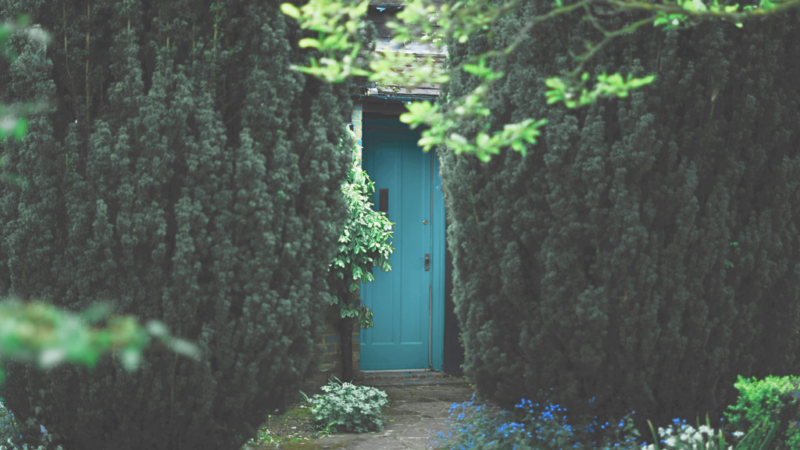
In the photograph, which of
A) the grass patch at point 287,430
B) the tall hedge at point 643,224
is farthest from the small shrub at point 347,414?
the tall hedge at point 643,224

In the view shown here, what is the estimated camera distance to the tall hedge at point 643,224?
3.69 meters

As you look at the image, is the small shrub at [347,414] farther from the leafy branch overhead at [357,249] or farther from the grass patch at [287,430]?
the leafy branch overhead at [357,249]

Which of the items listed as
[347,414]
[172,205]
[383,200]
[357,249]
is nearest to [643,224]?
[172,205]

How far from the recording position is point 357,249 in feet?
20.9

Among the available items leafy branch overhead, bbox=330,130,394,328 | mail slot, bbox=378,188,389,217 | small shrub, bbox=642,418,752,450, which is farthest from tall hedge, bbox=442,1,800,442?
mail slot, bbox=378,188,389,217

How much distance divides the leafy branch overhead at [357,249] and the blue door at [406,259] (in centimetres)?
79

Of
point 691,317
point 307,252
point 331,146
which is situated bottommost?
point 691,317

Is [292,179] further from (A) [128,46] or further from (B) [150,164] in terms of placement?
(A) [128,46]

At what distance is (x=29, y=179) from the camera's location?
3471 mm

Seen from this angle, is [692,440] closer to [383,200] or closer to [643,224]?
[643,224]

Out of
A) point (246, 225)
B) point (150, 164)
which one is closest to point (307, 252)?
point (246, 225)

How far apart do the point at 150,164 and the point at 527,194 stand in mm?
2053

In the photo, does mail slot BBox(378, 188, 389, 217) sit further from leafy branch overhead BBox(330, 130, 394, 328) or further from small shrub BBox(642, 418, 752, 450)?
small shrub BBox(642, 418, 752, 450)

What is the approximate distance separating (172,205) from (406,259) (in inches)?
171
